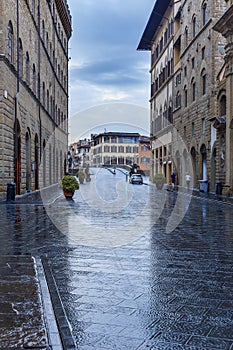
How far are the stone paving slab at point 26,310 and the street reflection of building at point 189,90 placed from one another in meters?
20.9

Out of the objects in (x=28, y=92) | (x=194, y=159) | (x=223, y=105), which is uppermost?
(x=28, y=92)

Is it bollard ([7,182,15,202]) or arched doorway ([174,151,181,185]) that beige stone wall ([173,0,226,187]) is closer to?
arched doorway ([174,151,181,185])

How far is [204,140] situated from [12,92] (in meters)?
15.7

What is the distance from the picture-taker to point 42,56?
1276 inches

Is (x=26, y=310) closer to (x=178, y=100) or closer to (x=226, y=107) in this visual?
(x=226, y=107)

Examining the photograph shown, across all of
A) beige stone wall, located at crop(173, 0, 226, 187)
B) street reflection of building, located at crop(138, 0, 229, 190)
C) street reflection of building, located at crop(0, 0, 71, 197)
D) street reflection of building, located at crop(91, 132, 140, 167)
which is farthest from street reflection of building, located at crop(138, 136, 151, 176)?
beige stone wall, located at crop(173, 0, 226, 187)

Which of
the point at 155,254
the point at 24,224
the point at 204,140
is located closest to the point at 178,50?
the point at 204,140

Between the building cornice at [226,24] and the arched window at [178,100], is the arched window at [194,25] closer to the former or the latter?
the arched window at [178,100]

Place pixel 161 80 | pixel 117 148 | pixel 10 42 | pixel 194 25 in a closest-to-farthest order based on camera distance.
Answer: pixel 10 42, pixel 194 25, pixel 161 80, pixel 117 148

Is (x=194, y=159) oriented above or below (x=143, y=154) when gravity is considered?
below

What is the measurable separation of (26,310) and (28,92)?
2323 centimetres

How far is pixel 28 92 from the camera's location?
2634 centimetres

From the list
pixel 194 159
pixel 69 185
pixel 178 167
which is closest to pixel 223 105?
pixel 194 159

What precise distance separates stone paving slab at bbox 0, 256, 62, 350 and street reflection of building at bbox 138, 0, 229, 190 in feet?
68.7
